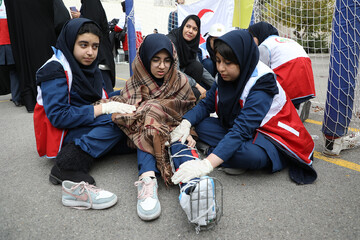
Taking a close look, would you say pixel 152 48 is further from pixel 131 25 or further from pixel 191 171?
pixel 131 25

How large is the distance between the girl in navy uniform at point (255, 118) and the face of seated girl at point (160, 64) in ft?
1.57

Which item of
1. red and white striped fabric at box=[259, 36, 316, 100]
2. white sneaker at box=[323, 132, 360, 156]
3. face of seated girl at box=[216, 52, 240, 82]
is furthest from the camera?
red and white striped fabric at box=[259, 36, 316, 100]

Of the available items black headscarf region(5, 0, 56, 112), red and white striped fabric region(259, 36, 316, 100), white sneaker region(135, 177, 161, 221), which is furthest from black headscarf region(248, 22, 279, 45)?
black headscarf region(5, 0, 56, 112)

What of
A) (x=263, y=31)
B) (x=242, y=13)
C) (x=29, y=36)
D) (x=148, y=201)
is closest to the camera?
(x=148, y=201)

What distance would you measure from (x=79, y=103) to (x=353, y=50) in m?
2.16

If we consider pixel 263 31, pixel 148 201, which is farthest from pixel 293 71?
pixel 148 201

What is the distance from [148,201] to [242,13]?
402 centimetres

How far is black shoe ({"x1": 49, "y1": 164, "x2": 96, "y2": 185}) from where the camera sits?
1.77 meters

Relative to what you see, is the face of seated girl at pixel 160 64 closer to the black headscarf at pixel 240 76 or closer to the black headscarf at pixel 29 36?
the black headscarf at pixel 240 76

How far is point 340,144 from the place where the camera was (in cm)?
225

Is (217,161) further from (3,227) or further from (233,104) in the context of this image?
(3,227)

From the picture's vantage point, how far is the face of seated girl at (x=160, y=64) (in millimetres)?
2168

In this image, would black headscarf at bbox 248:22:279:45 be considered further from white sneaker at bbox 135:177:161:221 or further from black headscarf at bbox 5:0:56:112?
black headscarf at bbox 5:0:56:112

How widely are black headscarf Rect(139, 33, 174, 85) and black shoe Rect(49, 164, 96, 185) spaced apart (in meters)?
0.96
